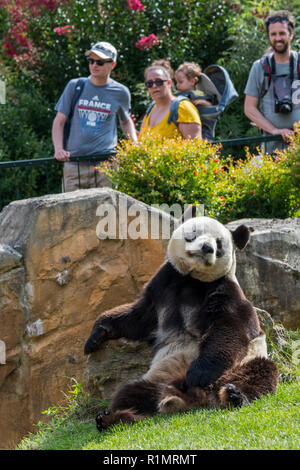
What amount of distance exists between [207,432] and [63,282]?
7.22 feet

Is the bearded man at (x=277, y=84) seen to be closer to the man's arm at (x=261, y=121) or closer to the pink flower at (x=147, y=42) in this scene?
the man's arm at (x=261, y=121)

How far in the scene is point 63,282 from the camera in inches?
220

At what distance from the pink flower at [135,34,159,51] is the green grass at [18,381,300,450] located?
7.37 m

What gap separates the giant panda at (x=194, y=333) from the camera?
165 inches

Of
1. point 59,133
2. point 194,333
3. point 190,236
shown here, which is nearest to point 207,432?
point 194,333

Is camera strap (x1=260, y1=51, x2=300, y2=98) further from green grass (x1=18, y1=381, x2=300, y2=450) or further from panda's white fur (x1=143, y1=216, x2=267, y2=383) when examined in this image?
green grass (x1=18, y1=381, x2=300, y2=450)

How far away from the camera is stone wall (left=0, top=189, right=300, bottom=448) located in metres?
5.53

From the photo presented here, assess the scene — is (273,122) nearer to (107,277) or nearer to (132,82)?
(107,277)

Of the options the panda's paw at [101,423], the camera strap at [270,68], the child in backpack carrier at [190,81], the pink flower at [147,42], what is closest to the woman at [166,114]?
the child in backpack carrier at [190,81]

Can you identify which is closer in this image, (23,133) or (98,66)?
(98,66)

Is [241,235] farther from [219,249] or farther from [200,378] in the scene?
[200,378]
